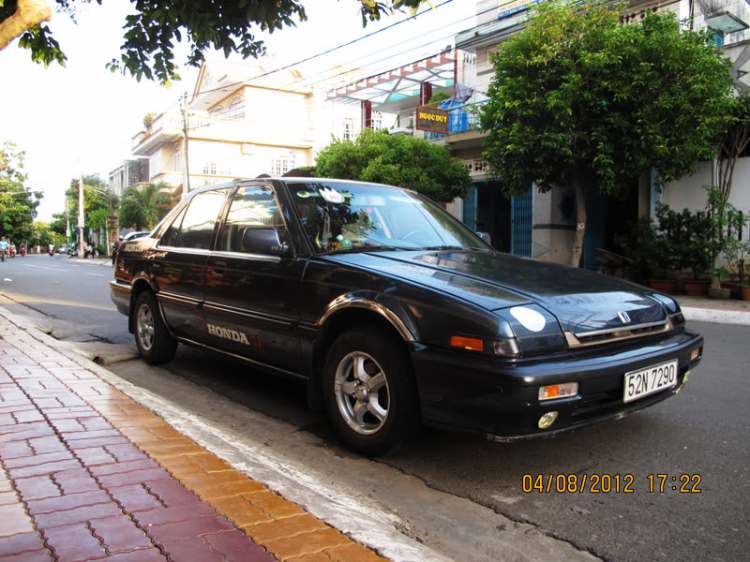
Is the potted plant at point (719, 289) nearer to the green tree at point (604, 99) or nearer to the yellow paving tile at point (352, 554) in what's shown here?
the green tree at point (604, 99)

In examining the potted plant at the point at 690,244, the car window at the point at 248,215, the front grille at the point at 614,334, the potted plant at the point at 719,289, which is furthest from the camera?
the potted plant at the point at 690,244

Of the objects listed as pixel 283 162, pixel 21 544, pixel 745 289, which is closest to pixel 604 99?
pixel 745 289

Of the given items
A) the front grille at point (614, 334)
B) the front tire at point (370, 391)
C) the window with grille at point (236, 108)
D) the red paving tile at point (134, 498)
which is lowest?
the red paving tile at point (134, 498)

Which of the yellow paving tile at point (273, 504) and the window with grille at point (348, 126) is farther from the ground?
the window with grille at point (348, 126)

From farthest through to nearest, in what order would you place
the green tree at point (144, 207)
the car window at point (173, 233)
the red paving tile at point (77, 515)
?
the green tree at point (144, 207) → the car window at point (173, 233) → the red paving tile at point (77, 515)

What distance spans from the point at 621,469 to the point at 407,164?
14.3 meters

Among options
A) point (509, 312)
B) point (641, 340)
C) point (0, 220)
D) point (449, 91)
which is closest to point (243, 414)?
point (509, 312)

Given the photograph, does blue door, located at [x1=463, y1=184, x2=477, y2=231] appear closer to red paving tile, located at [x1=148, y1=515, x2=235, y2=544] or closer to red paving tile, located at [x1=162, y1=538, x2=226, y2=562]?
red paving tile, located at [x1=148, y1=515, x2=235, y2=544]

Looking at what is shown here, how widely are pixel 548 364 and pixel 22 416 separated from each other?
9.48ft

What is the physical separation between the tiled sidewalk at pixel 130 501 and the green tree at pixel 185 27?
240cm

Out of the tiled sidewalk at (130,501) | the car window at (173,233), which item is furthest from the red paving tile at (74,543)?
the car window at (173,233)

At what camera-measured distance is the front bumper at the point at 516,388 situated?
2.56 meters

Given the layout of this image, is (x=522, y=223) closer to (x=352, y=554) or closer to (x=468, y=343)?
(x=468, y=343)

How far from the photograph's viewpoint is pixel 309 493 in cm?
247
